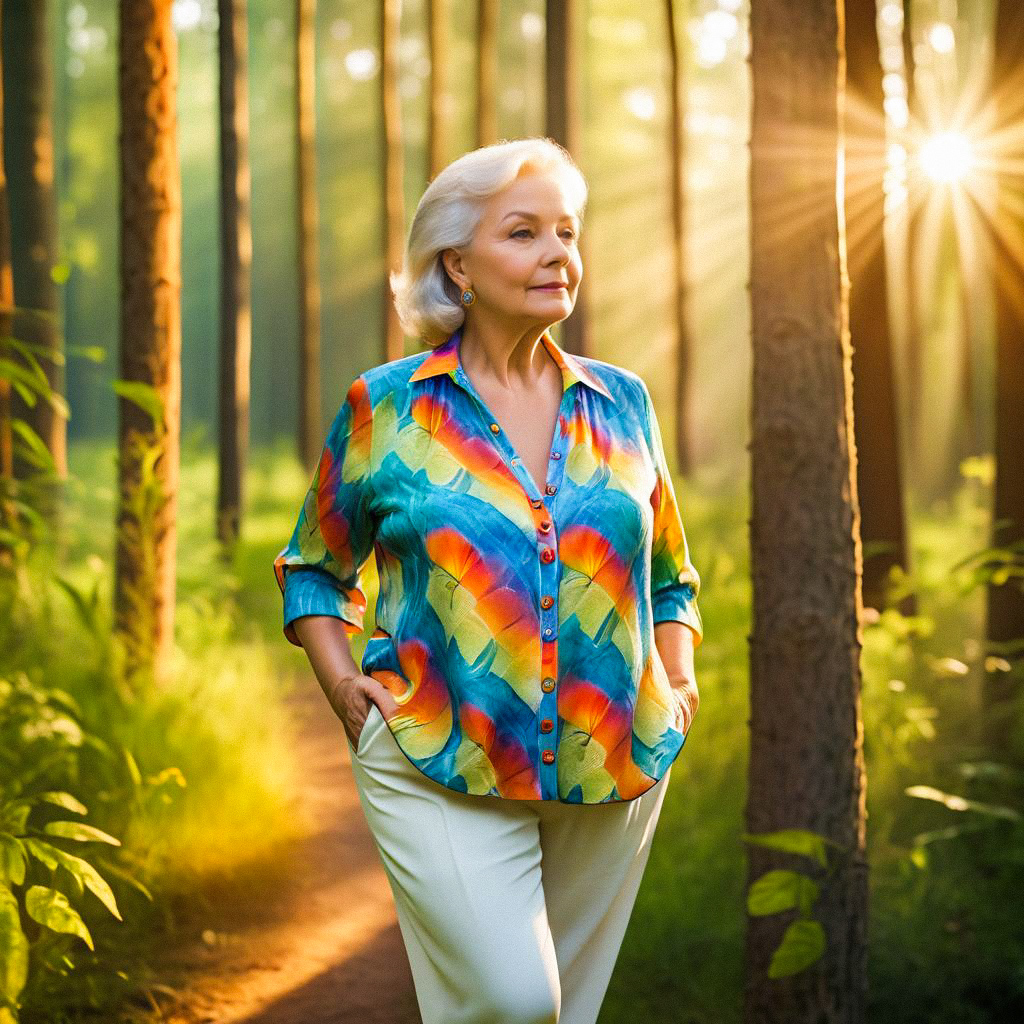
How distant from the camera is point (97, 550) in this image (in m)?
14.0

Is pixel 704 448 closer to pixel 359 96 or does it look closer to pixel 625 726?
pixel 359 96

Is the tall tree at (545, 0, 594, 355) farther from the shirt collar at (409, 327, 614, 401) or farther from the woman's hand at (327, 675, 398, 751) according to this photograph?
the woman's hand at (327, 675, 398, 751)

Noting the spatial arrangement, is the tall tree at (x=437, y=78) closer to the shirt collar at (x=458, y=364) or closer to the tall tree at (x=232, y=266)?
the tall tree at (x=232, y=266)

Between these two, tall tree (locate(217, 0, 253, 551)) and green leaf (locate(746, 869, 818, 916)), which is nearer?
green leaf (locate(746, 869, 818, 916))

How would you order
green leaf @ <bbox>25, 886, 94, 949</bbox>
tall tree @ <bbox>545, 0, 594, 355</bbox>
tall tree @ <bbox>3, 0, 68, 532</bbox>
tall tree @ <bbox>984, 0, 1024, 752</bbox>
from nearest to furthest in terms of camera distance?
1. green leaf @ <bbox>25, 886, 94, 949</bbox>
2. tall tree @ <bbox>984, 0, 1024, 752</bbox>
3. tall tree @ <bbox>3, 0, 68, 532</bbox>
4. tall tree @ <bbox>545, 0, 594, 355</bbox>

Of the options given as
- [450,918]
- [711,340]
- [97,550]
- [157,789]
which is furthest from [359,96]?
[450,918]

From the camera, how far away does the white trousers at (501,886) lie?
2.56 m

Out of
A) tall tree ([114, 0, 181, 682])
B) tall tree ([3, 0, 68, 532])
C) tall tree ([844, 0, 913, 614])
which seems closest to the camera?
tall tree ([114, 0, 181, 682])

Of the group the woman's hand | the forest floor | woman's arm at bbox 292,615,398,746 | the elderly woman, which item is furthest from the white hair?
the forest floor

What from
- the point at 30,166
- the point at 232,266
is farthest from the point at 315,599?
the point at 232,266

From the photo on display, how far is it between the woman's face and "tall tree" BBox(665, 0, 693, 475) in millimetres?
13457

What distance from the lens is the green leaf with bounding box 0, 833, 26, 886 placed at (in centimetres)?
300

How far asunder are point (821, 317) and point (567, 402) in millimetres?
1455

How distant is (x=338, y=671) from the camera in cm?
292
